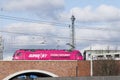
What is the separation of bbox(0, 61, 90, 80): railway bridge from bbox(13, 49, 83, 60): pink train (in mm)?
1600

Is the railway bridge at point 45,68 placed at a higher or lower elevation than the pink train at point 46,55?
lower

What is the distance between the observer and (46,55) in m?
70.2

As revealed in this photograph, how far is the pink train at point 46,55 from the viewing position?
6905cm

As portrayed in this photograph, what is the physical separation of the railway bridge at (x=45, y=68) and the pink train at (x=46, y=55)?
1.60 meters

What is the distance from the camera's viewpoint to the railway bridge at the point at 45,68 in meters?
68.0

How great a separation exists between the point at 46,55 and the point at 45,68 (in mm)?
2460

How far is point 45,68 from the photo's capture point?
6875cm

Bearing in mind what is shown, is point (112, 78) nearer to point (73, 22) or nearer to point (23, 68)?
point (23, 68)

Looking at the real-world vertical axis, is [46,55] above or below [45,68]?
above

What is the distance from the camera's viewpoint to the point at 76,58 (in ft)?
230

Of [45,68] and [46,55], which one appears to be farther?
[46,55]

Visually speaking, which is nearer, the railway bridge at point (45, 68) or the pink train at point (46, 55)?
the railway bridge at point (45, 68)

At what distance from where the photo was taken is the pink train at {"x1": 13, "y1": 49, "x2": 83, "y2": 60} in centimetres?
6905

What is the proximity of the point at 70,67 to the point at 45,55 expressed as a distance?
4.49 m
